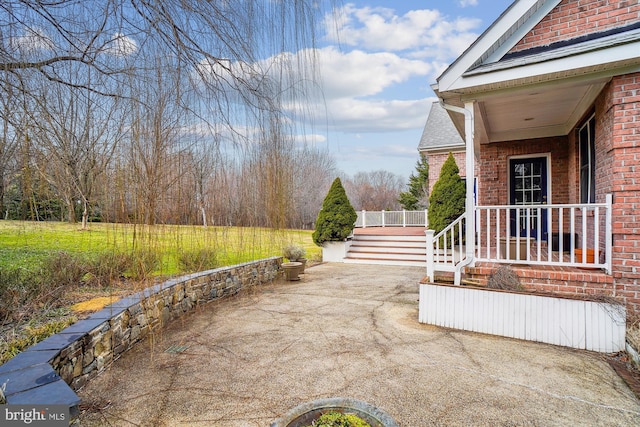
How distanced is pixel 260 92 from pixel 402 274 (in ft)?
25.3

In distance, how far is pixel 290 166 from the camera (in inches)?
125

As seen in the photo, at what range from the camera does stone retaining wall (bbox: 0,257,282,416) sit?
6.62 ft

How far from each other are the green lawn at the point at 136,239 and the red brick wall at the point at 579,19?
472 cm

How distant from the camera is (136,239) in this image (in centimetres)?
274

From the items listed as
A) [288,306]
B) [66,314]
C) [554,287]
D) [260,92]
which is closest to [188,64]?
[260,92]

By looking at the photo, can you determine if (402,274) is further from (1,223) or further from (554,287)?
(1,223)

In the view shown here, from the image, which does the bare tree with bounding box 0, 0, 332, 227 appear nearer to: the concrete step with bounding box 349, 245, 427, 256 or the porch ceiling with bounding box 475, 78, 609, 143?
the porch ceiling with bounding box 475, 78, 609, 143

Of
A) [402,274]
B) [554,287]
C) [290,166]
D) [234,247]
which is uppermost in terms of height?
[290,166]

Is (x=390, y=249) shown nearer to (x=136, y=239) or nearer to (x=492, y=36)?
(x=492, y=36)

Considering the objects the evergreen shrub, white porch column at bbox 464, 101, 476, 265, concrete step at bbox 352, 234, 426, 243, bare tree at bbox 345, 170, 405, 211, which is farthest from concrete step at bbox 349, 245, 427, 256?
bare tree at bbox 345, 170, 405, 211

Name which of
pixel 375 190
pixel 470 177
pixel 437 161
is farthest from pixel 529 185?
pixel 375 190

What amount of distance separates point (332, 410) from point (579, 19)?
19.9ft

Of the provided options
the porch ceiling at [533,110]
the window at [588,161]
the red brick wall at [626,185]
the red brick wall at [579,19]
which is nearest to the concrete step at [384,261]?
the porch ceiling at [533,110]

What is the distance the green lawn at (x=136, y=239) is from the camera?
9.50ft
